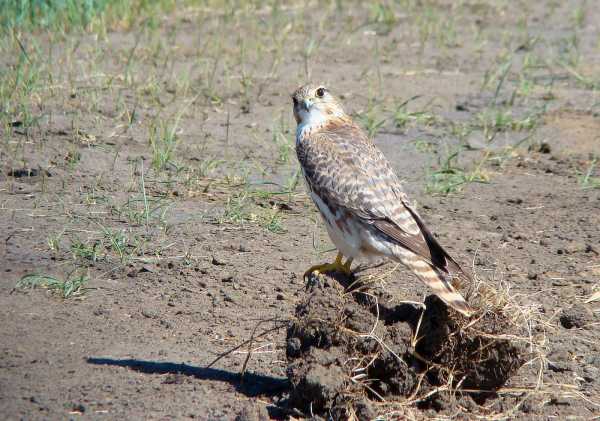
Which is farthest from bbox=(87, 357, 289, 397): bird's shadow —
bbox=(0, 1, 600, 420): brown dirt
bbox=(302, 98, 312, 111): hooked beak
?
bbox=(302, 98, 312, 111): hooked beak

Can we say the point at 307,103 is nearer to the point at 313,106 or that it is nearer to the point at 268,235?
the point at 313,106

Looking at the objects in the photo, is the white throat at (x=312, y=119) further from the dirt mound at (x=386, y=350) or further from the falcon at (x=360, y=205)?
the dirt mound at (x=386, y=350)

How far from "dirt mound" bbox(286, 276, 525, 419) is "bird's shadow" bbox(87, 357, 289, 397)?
10.1 inches

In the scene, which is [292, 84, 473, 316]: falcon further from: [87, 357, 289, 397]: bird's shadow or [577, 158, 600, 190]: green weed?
[577, 158, 600, 190]: green weed

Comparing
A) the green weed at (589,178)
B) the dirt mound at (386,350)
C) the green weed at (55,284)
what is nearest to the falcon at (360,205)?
the dirt mound at (386,350)

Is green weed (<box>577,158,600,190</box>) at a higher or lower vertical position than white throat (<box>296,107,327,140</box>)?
lower

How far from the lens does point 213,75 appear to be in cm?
981

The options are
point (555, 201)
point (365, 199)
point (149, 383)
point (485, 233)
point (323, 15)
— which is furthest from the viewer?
point (323, 15)

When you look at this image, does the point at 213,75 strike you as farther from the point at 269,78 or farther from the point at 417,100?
the point at 417,100

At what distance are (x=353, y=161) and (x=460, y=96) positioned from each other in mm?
4714

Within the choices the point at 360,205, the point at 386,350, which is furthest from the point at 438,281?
the point at 360,205

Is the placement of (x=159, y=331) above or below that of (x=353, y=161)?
below

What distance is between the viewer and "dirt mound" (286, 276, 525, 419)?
189 inches

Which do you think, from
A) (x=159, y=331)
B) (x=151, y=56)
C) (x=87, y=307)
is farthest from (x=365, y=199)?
(x=151, y=56)
